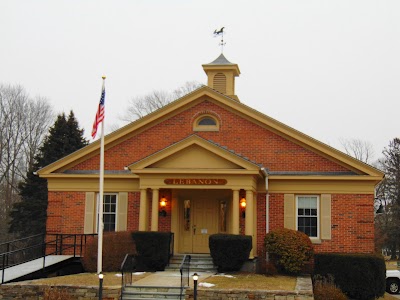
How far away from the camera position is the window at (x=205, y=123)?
79.4ft

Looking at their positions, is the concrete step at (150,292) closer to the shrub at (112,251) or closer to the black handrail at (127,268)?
the black handrail at (127,268)

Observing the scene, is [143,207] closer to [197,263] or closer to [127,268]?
[197,263]

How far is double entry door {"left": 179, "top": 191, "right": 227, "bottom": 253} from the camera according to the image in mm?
23469

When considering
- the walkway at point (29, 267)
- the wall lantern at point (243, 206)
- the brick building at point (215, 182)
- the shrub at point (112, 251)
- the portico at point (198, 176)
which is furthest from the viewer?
the wall lantern at point (243, 206)

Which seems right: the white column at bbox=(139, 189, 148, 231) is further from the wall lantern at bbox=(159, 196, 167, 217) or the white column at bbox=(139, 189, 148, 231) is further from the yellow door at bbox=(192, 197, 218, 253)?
the yellow door at bbox=(192, 197, 218, 253)

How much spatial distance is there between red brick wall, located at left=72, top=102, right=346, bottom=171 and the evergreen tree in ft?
48.8

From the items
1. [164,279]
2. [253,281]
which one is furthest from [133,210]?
[253,281]

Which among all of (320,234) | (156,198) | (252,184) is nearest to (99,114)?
(156,198)

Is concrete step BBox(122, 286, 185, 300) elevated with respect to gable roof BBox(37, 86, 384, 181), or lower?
lower

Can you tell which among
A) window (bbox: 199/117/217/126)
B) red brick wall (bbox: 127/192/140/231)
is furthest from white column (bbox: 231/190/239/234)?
red brick wall (bbox: 127/192/140/231)

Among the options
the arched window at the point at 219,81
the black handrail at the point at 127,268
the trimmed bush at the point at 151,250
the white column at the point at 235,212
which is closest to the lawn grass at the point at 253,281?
the white column at the point at 235,212

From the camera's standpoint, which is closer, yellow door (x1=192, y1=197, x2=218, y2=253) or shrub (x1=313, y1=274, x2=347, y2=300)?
shrub (x1=313, y1=274, x2=347, y2=300)

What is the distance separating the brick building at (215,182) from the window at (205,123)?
0.13 ft

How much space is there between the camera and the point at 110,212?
78.5ft
